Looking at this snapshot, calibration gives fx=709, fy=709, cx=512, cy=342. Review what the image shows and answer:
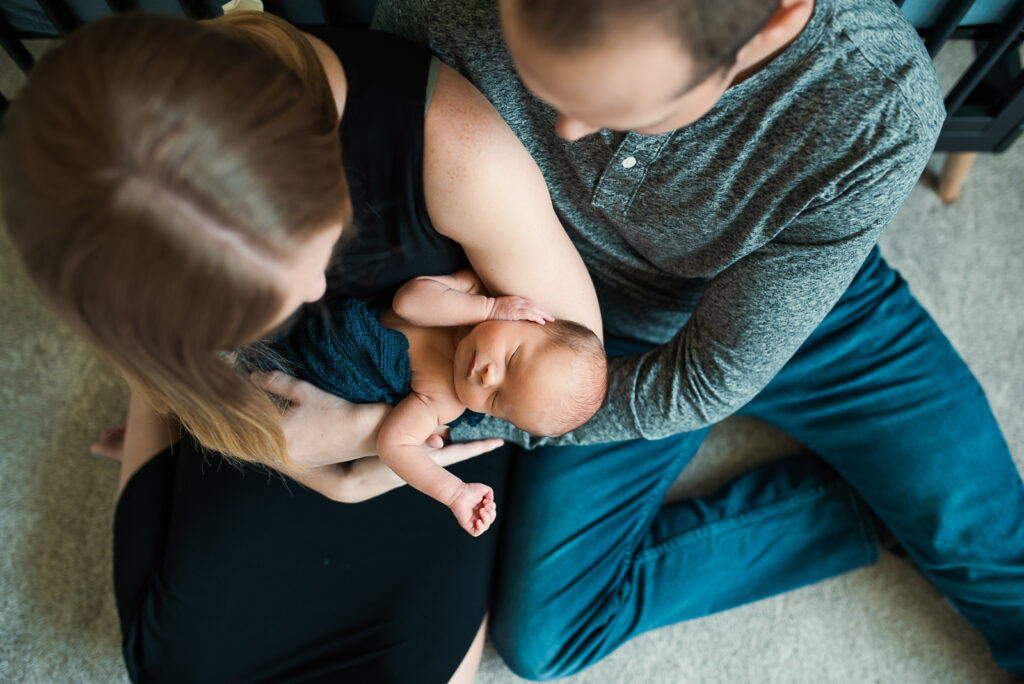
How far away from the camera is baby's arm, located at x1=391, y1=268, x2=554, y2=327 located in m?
0.90

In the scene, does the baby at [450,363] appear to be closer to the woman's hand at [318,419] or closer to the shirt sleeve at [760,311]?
the woman's hand at [318,419]

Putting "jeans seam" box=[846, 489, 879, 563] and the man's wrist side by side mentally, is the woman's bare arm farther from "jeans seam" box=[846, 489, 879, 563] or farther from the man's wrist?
"jeans seam" box=[846, 489, 879, 563]

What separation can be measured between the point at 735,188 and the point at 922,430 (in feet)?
2.03

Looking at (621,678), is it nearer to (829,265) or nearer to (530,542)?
(530,542)

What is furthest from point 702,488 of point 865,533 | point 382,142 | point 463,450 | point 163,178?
point 163,178

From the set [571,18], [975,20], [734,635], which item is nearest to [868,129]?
[571,18]

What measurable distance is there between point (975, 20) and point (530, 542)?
1.09 m

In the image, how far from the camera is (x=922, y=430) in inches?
45.1

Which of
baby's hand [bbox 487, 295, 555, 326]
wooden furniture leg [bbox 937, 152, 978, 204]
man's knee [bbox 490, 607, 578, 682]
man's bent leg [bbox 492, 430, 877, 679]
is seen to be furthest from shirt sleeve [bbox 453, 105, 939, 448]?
wooden furniture leg [bbox 937, 152, 978, 204]

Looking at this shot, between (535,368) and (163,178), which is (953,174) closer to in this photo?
(535,368)

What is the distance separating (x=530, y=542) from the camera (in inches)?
48.2

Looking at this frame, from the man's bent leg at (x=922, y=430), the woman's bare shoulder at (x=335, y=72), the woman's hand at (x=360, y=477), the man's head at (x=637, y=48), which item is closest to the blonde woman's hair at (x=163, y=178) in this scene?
the woman's bare shoulder at (x=335, y=72)

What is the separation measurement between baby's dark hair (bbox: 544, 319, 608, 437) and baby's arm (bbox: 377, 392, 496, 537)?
5.8 inches

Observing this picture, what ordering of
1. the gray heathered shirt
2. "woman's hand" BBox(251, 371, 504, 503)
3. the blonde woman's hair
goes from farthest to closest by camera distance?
"woman's hand" BBox(251, 371, 504, 503), the gray heathered shirt, the blonde woman's hair
